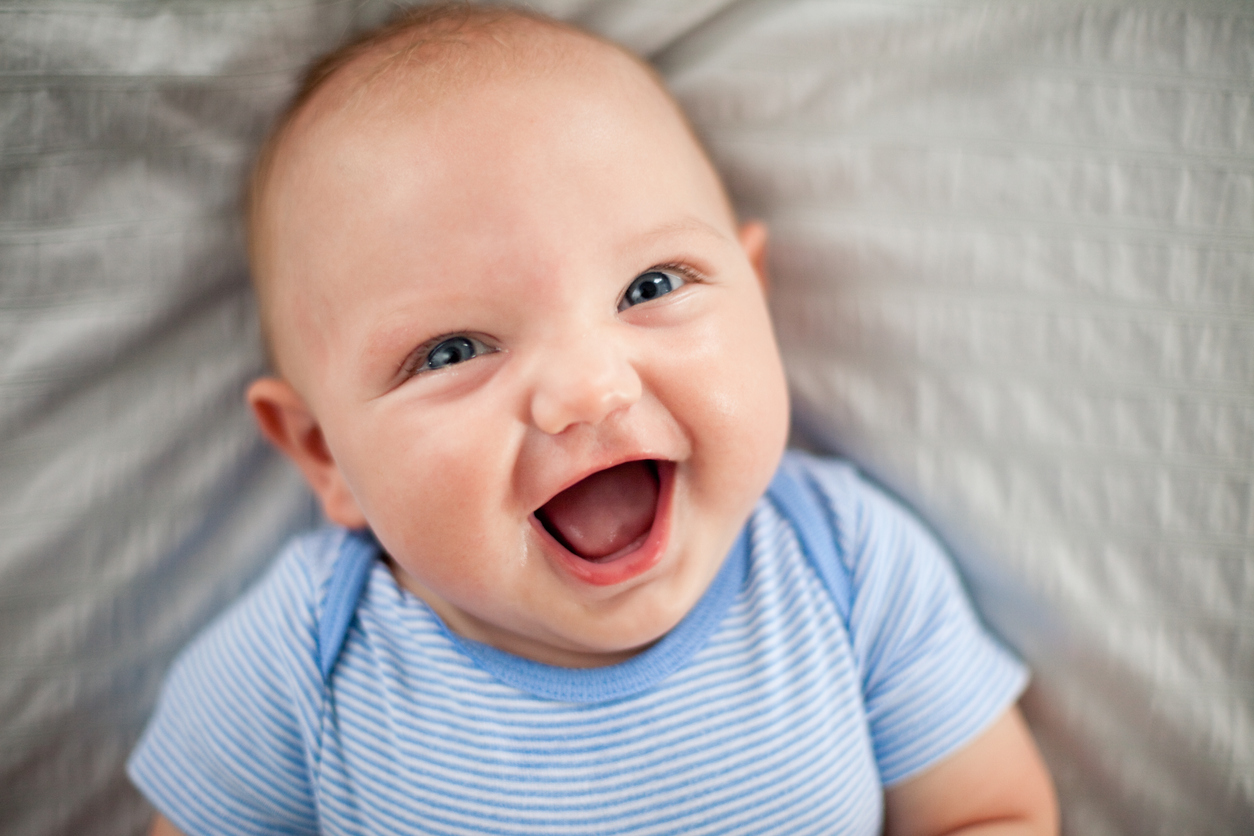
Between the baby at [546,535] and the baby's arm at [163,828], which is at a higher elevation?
the baby at [546,535]

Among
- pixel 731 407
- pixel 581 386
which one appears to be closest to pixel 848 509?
pixel 731 407

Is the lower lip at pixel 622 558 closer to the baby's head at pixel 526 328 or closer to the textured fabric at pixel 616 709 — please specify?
the baby's head at pixel 526 328

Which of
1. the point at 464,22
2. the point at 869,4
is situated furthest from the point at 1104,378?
the point at 464,22

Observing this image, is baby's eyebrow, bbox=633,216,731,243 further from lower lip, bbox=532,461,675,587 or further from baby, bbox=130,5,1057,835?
lower lip, bbox=532,461,675,587

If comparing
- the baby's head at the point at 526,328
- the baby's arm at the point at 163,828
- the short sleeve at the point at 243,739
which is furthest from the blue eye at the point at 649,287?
the baby's arm at the point at 163,828

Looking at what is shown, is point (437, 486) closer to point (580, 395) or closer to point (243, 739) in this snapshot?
point (580, 395)

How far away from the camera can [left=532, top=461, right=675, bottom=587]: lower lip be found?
781 millimetres

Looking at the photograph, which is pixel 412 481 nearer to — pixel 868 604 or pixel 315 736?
pixel 315 736

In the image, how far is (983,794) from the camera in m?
0.93

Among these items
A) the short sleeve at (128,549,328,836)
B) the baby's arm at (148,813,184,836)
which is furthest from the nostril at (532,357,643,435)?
the baby's arm at (148,813,184,836)

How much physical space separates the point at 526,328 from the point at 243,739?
1.86 ft

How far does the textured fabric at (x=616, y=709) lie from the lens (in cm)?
86

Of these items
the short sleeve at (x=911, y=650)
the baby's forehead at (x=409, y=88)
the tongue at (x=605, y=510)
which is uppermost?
the baby's forehead at (x=409, y=88)

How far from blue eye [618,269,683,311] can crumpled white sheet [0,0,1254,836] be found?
29 cm
